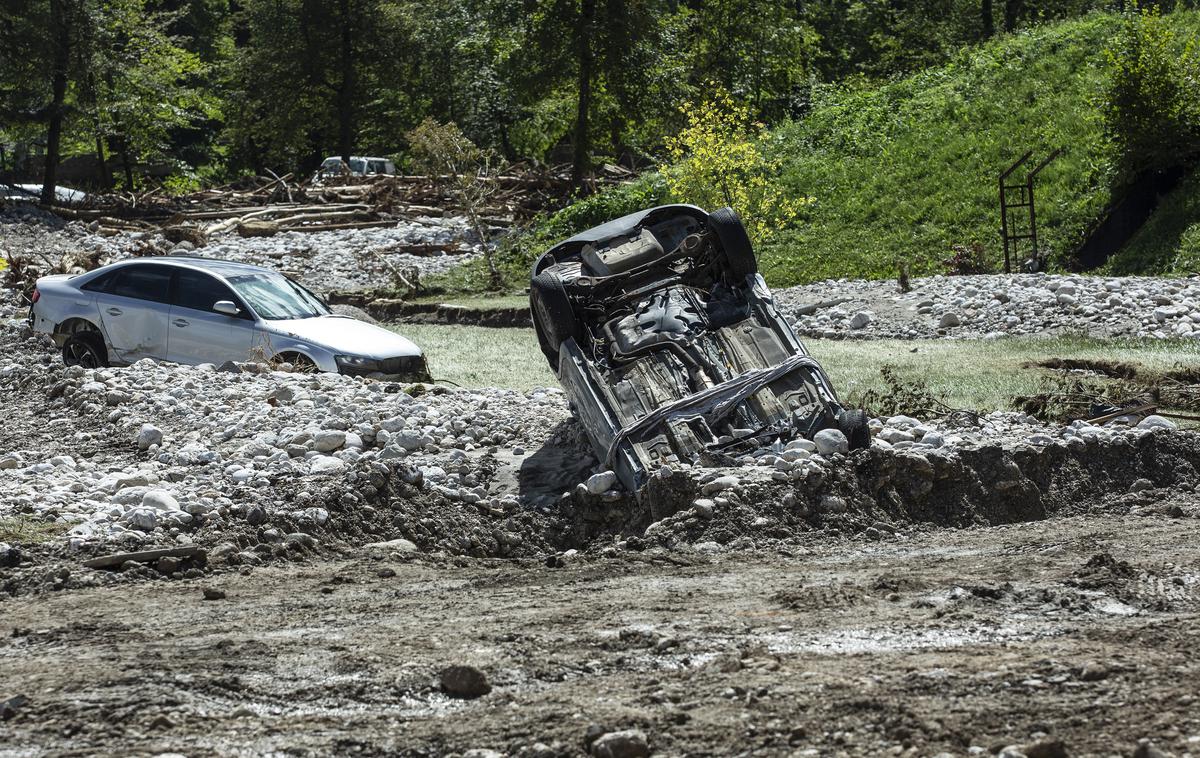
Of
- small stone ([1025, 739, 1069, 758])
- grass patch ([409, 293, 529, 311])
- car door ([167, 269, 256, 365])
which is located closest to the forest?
grass patch ([409, 293, 529, 311])

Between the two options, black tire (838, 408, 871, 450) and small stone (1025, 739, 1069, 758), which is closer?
small stone (1025, 739, 1069, 758)

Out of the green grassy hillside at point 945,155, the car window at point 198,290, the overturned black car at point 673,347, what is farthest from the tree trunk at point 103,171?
the overturned black car at point 673,347

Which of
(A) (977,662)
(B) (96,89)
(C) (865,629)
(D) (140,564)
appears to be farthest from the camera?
(B) (96,89)

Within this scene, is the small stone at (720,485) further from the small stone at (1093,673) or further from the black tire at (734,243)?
the small stone at (1093,673)

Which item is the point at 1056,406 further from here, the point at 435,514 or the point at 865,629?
the point at 865,629

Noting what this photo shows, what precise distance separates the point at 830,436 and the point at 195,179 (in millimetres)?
50577

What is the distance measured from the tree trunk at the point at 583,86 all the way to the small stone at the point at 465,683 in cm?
3115

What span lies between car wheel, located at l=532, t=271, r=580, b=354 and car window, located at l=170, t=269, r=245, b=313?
627 centimetres

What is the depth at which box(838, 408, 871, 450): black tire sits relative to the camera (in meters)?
8.96

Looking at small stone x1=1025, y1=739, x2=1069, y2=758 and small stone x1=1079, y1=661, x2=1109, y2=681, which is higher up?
small stone x1=1025, y1=739, x2=1069, y2=758

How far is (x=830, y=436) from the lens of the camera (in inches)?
348

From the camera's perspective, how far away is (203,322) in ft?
48.5

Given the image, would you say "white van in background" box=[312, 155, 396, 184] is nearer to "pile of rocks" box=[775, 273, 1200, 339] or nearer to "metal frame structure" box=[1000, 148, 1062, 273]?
"metal frame structure" box=[1000, 148, 1062, 273]

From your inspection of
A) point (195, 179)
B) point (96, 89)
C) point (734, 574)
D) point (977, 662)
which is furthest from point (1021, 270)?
point (195, 179)
